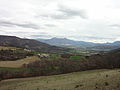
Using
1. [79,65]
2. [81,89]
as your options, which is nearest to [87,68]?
[79,65]

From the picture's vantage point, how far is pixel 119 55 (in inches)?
2400

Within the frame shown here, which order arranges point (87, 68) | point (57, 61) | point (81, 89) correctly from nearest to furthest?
point (81, 89)
point (87, 68)
point (57, 61)

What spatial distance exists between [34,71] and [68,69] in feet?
45.0

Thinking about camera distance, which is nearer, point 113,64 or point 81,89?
point 81,89

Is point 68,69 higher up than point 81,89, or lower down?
lower down

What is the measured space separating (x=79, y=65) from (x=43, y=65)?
1566 cm

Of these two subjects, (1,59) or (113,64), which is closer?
(113,64)

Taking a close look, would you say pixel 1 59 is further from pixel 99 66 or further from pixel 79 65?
pixel 99 66

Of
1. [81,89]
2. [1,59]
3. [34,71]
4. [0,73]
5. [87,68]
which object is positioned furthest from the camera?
[1,59]

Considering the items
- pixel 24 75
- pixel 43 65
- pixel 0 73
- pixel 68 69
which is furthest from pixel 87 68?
pixel 0 73

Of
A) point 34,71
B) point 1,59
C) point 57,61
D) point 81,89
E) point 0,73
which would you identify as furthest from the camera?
point 1,59

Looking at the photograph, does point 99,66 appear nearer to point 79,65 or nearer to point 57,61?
point 79,65

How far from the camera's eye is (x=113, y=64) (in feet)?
191

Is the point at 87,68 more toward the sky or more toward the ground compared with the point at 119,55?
more toward the ground
